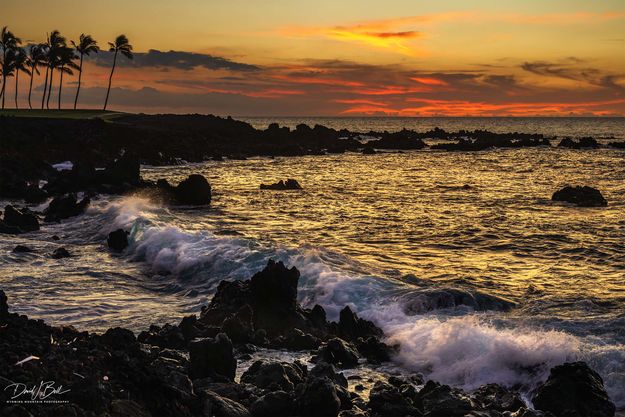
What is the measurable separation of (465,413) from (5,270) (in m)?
16.0

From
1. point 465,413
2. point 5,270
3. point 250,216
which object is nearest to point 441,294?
point 465,413

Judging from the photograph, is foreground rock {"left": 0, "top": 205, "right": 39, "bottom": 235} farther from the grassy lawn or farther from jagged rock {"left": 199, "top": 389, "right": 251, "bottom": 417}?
the grassy lawn

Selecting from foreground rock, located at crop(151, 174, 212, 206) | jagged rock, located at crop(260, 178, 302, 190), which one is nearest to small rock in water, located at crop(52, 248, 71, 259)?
foreground rock, located at crop(151, 174, 212, 206)

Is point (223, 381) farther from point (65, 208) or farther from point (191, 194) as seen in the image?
point (191, 194)

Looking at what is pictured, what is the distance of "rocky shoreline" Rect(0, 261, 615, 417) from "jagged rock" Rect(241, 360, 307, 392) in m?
0.02

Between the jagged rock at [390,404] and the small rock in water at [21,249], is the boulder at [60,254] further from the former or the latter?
the jagged rock at [390,404]

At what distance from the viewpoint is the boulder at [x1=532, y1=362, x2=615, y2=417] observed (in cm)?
980

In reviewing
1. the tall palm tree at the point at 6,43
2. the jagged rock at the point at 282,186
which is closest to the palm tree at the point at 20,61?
the tall palm tree at the point at 6,43

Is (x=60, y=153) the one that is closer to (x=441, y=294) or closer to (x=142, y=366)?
(x=441, y=294)

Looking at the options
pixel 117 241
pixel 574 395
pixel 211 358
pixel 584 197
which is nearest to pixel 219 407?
pixel 211 358

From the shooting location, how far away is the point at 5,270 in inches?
786

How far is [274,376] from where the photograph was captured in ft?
34.6

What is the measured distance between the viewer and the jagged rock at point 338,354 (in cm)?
1240

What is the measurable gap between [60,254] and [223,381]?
563 inches
